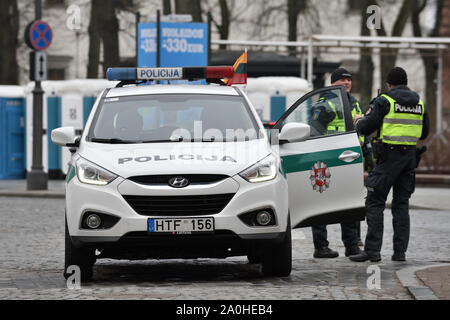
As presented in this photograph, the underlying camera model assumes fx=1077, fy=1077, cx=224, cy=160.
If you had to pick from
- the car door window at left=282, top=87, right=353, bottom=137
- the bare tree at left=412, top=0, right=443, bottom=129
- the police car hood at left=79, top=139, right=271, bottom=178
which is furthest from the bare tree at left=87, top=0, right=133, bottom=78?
the police car hood at left=79, top=139, right=271, bottom=178

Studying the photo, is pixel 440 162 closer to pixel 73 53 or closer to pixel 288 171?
pixel 288 171

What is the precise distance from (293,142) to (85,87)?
610 inches

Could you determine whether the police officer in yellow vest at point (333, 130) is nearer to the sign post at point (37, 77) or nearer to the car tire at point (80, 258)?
the car tire at point (80, 258)

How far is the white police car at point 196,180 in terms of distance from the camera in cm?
809

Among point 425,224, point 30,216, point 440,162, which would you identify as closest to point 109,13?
point 440,162

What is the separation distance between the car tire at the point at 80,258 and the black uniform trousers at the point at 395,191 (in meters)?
2.94

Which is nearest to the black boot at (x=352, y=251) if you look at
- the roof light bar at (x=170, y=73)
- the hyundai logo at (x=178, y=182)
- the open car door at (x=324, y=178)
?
the open car door at (x=324, y=178)

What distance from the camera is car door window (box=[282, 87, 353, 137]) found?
999 cm

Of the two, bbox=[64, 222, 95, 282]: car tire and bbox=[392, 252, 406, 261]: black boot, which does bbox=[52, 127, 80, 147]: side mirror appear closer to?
bbox=[64, 222, 95, 282]: car tire

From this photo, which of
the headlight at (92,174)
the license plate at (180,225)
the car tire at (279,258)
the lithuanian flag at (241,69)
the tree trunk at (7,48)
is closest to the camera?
the license plate at (180,225)

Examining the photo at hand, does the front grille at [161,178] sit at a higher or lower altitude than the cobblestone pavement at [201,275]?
higher

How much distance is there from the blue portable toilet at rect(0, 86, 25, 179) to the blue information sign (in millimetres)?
4306

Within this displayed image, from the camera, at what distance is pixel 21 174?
25.3m

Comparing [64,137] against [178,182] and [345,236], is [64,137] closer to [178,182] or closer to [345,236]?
[178,182]
